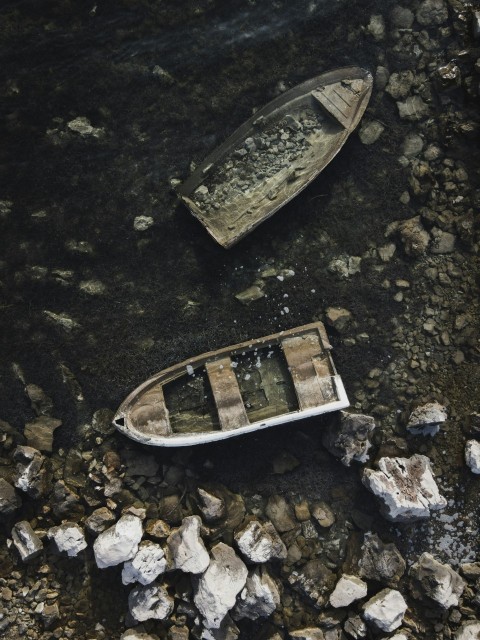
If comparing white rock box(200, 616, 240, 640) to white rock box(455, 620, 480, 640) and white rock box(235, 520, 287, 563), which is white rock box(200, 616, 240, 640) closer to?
white rock box(235, 520, 287, 563)

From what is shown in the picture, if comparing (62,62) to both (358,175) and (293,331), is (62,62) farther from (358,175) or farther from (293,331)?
(293,331)

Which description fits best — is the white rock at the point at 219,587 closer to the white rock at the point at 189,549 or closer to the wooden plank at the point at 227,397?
the white rock at the point at 189,549

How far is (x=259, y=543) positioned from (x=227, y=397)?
106 inches

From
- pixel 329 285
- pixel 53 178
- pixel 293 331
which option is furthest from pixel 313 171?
pixel 53 178

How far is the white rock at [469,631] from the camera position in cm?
901

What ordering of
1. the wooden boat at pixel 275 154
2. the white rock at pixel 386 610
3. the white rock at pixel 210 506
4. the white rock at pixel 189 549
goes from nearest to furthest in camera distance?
the white rock at pixel 189 549 → the white rock at pixel 386 610 → the white rock at pixel 210 506 → the wooden boat at pixel 275 154

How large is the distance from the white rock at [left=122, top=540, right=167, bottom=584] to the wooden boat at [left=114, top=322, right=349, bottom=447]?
1889 mm

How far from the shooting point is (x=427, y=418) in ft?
30.3

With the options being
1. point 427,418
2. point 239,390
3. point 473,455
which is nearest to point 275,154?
point 239,390

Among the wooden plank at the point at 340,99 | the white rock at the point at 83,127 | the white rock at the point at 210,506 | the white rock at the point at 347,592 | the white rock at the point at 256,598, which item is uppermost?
the white rock at the point at 83,127

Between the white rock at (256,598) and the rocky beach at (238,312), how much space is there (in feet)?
0.15

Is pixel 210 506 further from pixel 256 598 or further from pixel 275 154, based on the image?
pixel 275 154

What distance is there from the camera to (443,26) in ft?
31.7

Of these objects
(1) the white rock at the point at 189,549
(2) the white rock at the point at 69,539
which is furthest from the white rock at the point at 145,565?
(2) the white rock at the point at 69,539
